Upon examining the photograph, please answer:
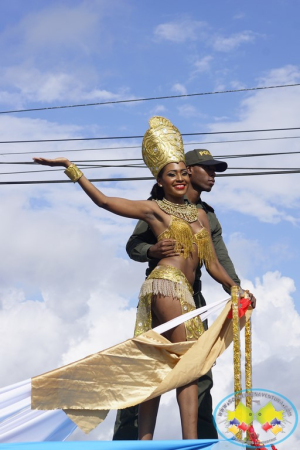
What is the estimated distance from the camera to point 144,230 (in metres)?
5.74

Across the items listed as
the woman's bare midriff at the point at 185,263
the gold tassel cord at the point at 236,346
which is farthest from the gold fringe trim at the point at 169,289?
the gold tassel cord at the point at 236,346

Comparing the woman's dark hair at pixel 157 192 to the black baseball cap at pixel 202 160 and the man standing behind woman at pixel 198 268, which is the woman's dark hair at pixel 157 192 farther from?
the black baseball cap at pixel 202 160

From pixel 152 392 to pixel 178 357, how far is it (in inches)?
11.3

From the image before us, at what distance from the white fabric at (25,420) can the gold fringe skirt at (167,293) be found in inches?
32.1

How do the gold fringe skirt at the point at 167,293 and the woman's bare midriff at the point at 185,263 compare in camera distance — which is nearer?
the gold fringe skirt at the point at 167,293

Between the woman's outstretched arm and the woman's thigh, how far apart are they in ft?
1.80

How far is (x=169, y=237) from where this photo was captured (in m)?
5.25

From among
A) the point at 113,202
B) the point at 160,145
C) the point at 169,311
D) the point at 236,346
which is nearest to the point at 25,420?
the point at 169,311

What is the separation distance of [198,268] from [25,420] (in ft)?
5.57

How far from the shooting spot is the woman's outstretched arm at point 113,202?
506 centimetres

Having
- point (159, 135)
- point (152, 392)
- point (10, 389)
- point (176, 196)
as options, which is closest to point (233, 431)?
point (152, 392)

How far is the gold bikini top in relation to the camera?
206 inches

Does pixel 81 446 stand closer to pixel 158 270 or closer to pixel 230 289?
pixel 158 270

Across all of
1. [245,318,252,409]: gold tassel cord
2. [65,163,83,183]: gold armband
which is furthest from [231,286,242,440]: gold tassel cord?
[65,163,83,183]: gold armband
